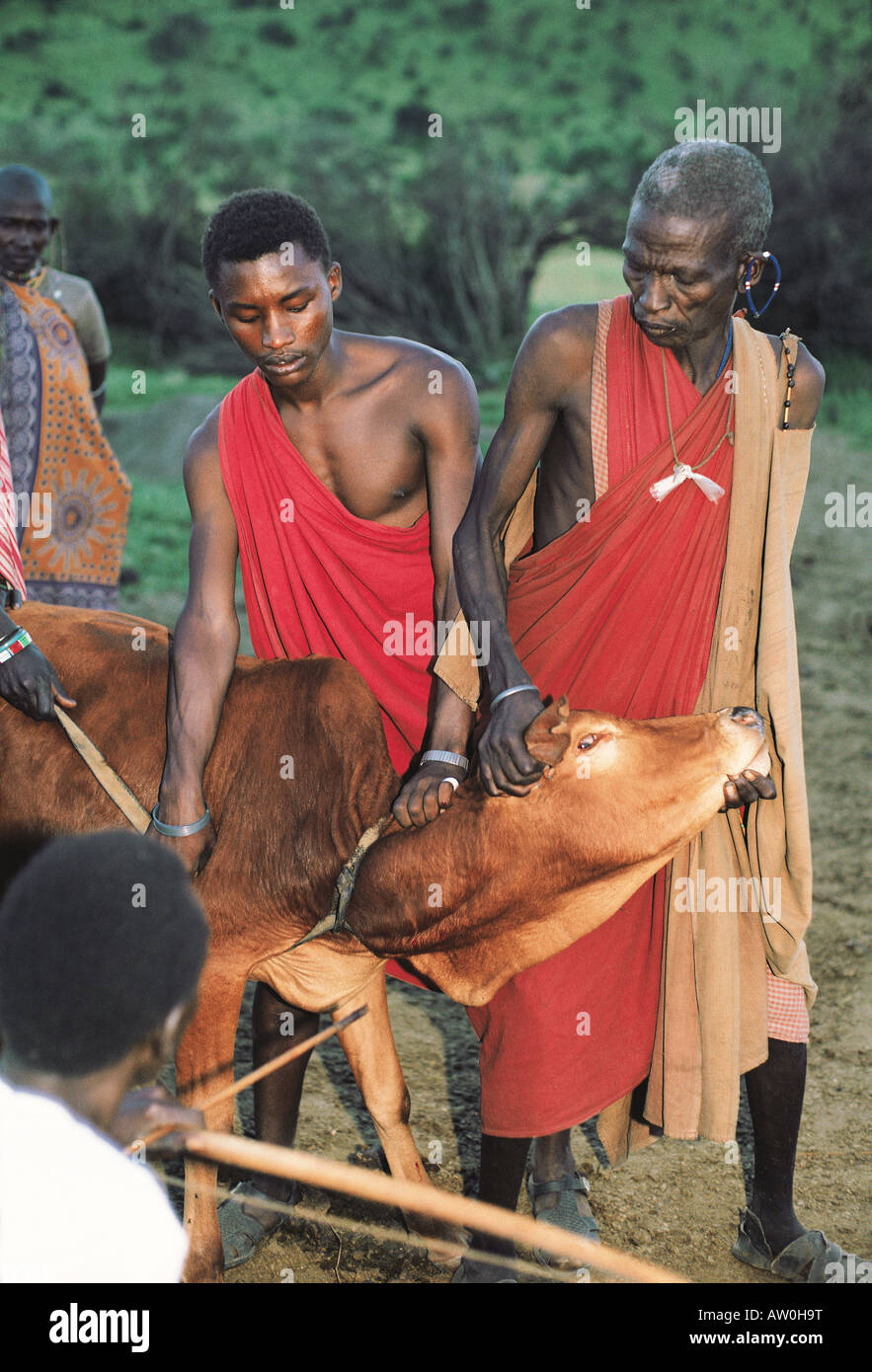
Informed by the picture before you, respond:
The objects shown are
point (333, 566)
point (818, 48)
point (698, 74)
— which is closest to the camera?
point (333, 566)

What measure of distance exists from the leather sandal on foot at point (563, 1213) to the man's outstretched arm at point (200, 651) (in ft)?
4.26

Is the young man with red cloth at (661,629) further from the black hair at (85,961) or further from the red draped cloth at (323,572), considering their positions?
the black hair at (85,961)

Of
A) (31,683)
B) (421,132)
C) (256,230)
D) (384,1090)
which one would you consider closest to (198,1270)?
(384,1090)

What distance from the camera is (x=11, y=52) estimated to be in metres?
26.1

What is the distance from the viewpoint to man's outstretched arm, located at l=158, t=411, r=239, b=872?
2.84 meters

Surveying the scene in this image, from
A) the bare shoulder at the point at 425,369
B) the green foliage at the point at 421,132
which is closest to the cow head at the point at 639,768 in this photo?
the bare shoulder at the point at 425,369

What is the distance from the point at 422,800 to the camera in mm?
2701

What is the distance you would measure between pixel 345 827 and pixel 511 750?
0.49 meters

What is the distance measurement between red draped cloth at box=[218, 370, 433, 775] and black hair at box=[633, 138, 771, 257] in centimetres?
92

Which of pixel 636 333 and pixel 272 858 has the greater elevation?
pixel 636 333

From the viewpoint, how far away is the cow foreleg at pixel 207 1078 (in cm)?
287

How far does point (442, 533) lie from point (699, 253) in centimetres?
83

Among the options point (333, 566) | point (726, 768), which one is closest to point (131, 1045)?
point (726, 768)

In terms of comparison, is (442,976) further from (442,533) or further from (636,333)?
(636,333)
